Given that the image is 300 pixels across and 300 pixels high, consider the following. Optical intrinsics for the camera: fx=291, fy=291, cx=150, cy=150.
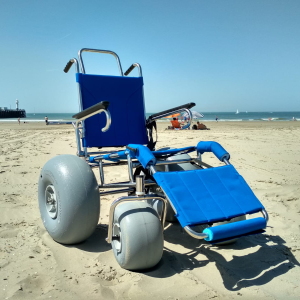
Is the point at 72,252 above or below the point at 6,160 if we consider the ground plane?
below

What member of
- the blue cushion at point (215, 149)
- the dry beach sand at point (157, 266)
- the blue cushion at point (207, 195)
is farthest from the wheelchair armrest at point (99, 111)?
the dry beach sand at point (157, 266)

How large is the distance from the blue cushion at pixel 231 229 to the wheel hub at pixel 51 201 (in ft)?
4.81

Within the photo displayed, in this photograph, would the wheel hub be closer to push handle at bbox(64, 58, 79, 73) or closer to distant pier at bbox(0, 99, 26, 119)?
push handle at bbox(64, 58, 79, 73)

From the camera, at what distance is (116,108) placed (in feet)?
13.1

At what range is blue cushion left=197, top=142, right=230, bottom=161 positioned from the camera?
2.81 meters

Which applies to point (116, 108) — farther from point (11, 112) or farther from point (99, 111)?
point (11, 112)

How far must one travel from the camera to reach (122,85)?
13.2 ft

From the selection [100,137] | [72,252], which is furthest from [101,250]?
[100,137]

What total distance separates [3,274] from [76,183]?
0.86 metres

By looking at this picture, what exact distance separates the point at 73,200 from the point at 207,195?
1083mm

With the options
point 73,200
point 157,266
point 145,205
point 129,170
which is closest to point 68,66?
point 129,170

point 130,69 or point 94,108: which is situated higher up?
point 130,69

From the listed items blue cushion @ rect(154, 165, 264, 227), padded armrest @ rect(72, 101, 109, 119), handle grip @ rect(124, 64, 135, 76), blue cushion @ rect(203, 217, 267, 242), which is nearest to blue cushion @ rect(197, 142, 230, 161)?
blue cushion @ rect(154, 165, 264, 227)

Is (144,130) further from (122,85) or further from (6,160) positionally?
(6,160)
